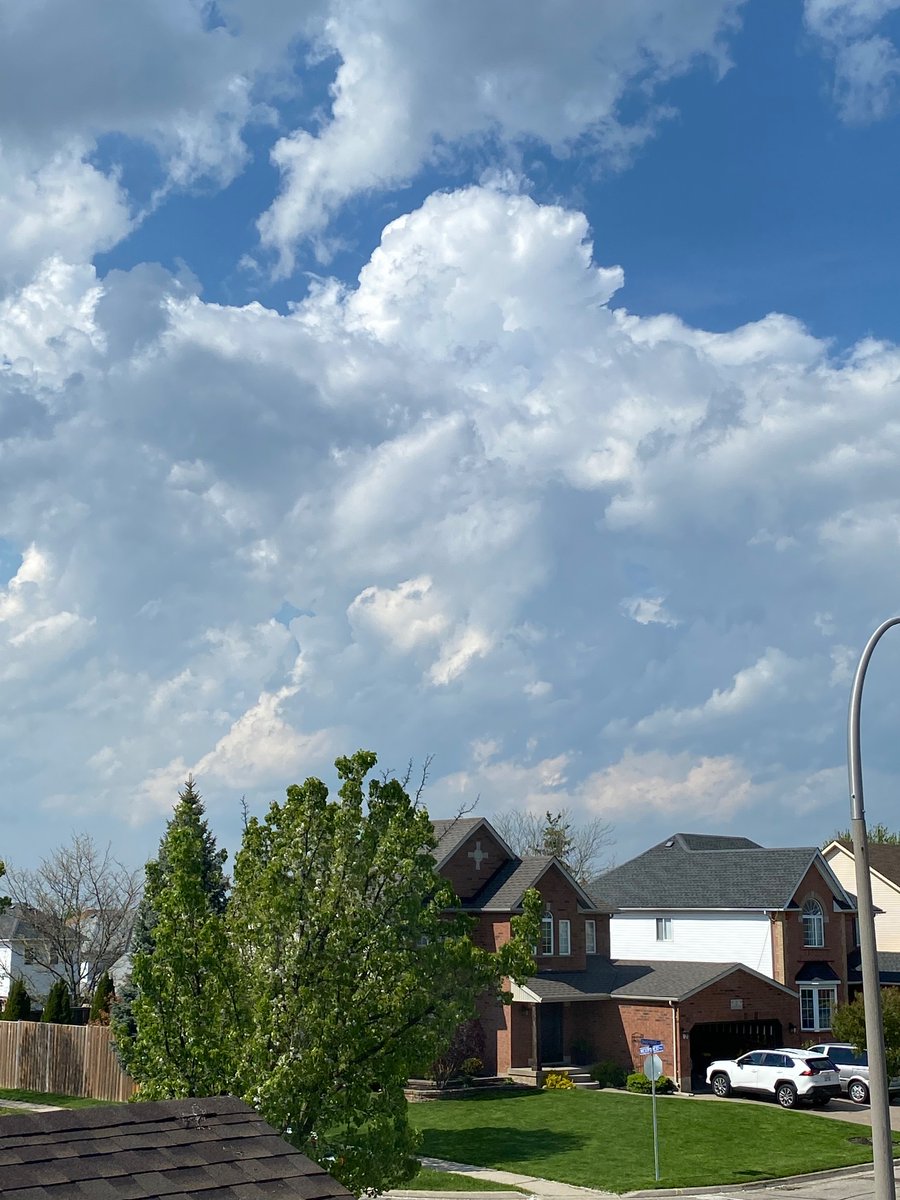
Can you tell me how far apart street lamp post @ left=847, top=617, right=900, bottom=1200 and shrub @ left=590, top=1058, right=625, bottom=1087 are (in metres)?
33.9

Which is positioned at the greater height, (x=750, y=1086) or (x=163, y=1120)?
(x=163, y=1120)

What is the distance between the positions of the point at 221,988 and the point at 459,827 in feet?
123

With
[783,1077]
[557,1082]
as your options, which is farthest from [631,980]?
[783,1077]

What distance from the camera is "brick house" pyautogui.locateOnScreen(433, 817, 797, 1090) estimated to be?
46375 mm

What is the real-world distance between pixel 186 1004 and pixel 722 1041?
3884 centimetres

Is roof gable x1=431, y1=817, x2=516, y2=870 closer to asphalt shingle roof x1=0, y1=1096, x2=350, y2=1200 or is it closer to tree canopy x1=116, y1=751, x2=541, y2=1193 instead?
tree canopy x1=116, y1=751, x2=541, y2=1193

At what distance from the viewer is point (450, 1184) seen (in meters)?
27.9

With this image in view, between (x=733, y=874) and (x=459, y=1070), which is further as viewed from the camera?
(x=733, y=874)

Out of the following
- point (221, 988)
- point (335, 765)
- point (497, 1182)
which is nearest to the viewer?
point (221, 988)

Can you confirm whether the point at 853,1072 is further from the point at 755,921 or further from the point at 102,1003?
the point at 102,1003

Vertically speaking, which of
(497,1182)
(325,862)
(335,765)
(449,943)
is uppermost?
(335,765)

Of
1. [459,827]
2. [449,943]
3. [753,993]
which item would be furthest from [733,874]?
[449,943]

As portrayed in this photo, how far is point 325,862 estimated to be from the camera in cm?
1485

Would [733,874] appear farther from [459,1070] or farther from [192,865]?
[192,865]
